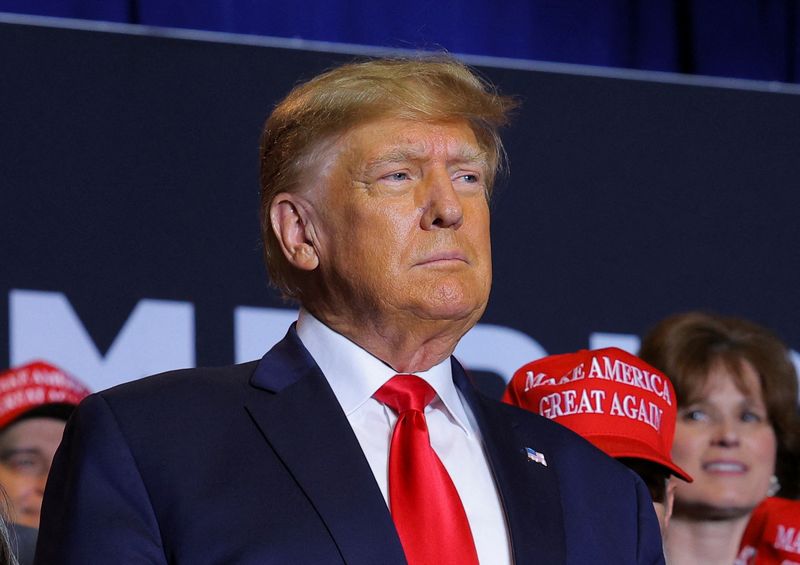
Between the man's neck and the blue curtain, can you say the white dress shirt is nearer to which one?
the man's neck

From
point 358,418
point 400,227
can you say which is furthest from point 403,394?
point 400,227

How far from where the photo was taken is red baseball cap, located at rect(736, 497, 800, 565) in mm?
2615

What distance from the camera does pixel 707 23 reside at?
340 centimetres

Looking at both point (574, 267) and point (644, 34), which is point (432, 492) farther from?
point (644, 34)

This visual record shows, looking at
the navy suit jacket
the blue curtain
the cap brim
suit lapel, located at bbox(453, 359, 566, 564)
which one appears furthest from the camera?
the blue curtain

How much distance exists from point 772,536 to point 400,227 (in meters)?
1.41

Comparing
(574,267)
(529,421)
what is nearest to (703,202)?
(574,267)

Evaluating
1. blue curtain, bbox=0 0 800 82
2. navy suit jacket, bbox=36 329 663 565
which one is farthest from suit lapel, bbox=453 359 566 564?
blue curtain, bbox=0 0 800 82

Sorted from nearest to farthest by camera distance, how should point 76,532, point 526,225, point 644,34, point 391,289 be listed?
1. point 76,532
2. point 391,289
3. point 526,225
4. point 644,34

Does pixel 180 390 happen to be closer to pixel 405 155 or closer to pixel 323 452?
pixel 323 452

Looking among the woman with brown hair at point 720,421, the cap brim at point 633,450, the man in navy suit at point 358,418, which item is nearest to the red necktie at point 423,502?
the man in navy suit at point 358,418

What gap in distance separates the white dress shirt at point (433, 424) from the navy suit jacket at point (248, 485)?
2 cm

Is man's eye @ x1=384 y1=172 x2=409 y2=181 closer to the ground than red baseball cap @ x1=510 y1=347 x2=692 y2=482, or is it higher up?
higher up

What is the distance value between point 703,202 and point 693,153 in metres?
0.11
